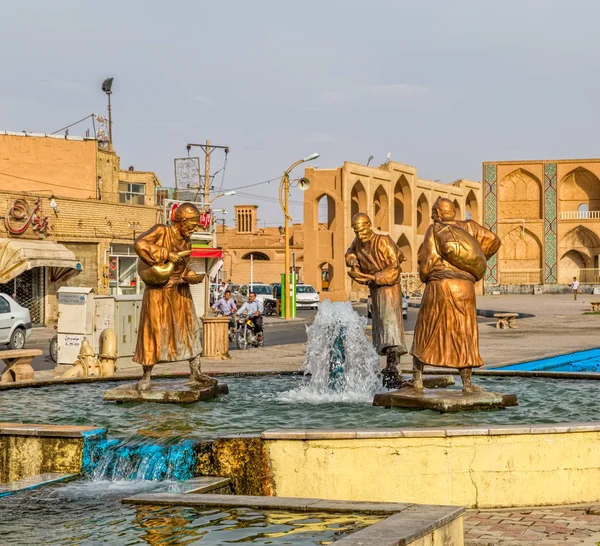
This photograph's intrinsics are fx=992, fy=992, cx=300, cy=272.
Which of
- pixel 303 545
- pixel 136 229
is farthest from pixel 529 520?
pixel 136 229

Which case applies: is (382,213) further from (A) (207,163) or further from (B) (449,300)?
(B) (449,300)

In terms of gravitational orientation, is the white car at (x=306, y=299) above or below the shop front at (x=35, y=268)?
below

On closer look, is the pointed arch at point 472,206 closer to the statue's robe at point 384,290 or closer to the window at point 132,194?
the window at point 132,194

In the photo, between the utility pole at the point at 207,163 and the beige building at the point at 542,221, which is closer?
the utility pole at the point at 207,163

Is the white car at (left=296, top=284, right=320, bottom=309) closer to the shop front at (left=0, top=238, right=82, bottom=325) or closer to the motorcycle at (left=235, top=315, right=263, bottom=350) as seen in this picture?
the shop front at (left=0, top=238, right=82, bottom=325)

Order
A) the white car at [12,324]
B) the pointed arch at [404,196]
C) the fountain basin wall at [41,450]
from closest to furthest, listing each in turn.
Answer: the fountain basin wall at [41,450] < the white car at [12,324] < the pointed arch at [404,196]

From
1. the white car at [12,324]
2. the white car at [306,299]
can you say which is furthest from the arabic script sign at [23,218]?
the white car at [306,299]

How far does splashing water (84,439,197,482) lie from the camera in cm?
650

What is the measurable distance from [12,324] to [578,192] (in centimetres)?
5432

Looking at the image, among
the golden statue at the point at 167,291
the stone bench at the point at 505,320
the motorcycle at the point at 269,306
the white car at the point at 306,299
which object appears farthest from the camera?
the white car at the point at 306,299

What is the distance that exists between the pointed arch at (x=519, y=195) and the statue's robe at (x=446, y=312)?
6071cm

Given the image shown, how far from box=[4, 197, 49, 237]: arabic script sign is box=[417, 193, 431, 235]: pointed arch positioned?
36272 millimetres

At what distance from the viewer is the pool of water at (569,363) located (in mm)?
15073

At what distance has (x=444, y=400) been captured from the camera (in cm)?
782
